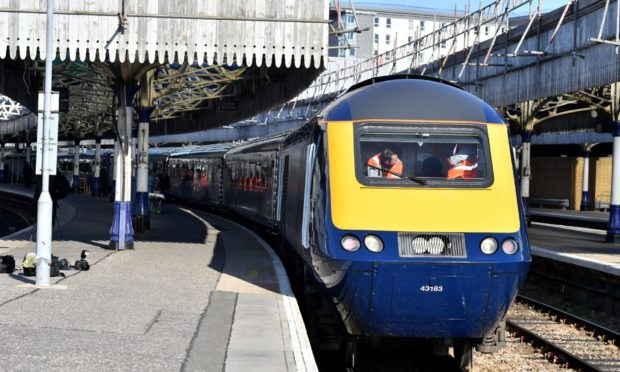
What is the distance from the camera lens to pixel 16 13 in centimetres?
1748

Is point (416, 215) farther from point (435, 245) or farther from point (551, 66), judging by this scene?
point (551, 66)

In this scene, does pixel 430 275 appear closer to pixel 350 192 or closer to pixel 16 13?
pixel 350 192

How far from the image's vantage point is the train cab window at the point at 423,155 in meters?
10.2

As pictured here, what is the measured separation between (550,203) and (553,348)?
42.0 meters

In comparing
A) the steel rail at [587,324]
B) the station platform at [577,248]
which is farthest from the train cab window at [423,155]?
the station platform at [577,248]

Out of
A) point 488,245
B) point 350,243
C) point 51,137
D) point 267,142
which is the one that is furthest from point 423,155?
point 267,142

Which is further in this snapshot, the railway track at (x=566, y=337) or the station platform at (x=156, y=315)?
the railway track at (x=566, y=337)

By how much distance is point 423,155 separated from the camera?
10.3m

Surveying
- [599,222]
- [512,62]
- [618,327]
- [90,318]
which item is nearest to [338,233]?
[90,318]

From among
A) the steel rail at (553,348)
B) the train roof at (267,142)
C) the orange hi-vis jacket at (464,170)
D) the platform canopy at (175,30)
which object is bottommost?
the steel rail at (553,348)

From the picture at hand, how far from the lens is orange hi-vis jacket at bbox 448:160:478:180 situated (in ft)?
33.7

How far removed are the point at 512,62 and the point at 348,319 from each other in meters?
22.8

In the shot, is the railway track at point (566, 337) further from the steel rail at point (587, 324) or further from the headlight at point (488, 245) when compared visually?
the headlight at point (488, 245)

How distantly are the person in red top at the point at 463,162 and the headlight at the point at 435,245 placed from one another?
2.73 ft
